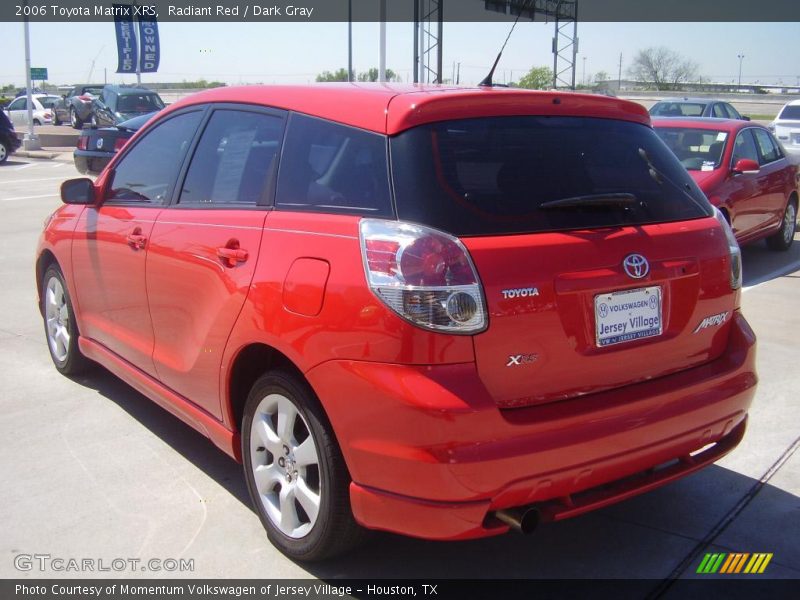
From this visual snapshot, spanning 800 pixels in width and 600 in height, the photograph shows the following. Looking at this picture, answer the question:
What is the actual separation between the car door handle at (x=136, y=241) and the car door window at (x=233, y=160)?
1.00 feet

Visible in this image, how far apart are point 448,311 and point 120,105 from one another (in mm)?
26842

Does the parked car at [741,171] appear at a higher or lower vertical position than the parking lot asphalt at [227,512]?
higher

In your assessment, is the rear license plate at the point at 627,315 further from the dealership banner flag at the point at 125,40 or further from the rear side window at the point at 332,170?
the dealership banner flag at the point at 125,40

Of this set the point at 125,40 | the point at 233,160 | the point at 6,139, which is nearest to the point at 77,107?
the point at 125,40

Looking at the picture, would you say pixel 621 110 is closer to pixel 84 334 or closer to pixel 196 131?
pixel 196 131

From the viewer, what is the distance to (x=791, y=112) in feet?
70.2

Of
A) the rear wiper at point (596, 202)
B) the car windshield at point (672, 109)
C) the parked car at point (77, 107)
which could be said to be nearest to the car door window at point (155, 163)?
the rear wiper at point (596, 202)

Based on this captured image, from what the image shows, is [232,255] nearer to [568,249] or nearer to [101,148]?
[568,249]

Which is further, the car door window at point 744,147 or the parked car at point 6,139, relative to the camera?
the parked car at point 6,139

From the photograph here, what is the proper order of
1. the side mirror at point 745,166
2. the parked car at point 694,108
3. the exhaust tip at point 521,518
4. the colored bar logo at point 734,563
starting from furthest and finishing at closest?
the parked car at point 694,108, the side mirror at point 745,166, the colored bar logo at point 734,563, the exhaust tip at point 521,518

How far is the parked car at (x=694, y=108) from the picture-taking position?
64.8ft

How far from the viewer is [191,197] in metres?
3.88

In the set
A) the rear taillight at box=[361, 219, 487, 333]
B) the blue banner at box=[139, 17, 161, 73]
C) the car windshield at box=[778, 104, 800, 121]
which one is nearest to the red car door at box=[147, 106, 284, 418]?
the rear taillight at box=[361, 219, 487, 333]

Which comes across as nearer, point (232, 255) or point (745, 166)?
point (232, 255)
